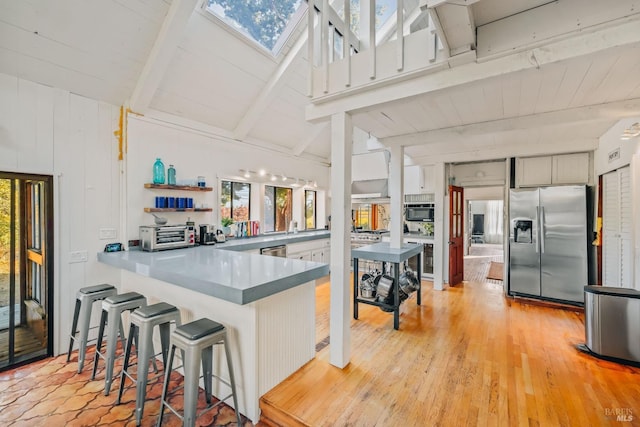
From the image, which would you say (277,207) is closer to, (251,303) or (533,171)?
(251,303)

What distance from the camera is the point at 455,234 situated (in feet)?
17.0

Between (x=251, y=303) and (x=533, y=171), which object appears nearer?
(x=251, y=303)

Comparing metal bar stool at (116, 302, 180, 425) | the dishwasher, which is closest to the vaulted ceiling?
the dishwasher

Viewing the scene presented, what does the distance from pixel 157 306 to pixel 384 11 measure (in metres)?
4.55

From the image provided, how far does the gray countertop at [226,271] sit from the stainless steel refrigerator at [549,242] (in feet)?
11.8

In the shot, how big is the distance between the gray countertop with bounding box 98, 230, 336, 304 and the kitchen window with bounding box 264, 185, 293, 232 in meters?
2.43

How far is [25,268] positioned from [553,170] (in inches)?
268

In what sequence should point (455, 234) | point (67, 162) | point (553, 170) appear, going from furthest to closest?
point (455, 234) < point (553, 170) < point (67, 162)

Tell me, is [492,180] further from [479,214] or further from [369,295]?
[479,214]

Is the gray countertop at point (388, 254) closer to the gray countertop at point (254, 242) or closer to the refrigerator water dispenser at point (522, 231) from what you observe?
the gray countertop at point (254, 242)

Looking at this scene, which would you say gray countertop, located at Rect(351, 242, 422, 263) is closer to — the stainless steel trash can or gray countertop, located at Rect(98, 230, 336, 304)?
gray countertop, located at Rect(98, 230, 336, 304)

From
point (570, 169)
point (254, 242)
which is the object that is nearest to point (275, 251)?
point (254, 242)

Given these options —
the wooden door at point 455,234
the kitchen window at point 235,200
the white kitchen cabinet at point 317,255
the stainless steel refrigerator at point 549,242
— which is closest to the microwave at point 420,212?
the wooden door at point 455,234

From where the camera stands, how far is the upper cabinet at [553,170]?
414 cm
